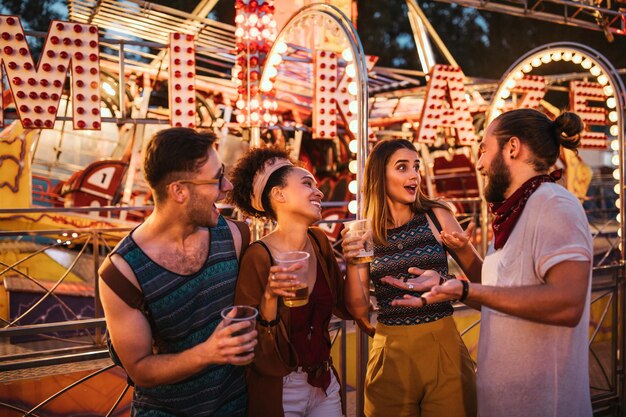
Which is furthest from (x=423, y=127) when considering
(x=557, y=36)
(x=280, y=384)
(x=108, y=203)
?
(x=557, y=36)

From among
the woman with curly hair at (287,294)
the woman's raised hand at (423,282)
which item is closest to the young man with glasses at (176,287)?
the woman with curly hair at (287,294)

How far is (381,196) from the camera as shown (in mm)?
2850

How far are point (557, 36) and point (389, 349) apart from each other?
24922 mm

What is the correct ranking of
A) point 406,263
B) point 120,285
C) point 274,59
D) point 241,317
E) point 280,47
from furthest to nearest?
1. point 274,59
2. point 280,47
3. point 406,263
4. point 120,285
5. point 241,317

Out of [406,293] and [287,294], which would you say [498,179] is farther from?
[287,294]

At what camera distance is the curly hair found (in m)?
2.64

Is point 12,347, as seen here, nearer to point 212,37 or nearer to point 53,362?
point 53,362

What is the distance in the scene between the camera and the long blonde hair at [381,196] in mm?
2830

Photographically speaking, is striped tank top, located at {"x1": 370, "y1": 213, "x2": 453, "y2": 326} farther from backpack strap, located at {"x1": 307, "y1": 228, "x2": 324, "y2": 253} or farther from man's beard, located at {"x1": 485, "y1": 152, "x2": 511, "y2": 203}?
man's beard, located at {"x1": 485, "y1": 152, "x2": 511, "y2": 203}

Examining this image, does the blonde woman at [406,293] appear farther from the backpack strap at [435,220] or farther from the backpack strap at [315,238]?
the backpack strap at [315,238]

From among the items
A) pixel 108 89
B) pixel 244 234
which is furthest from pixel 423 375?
pixel 108 89

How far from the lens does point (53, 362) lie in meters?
2.62

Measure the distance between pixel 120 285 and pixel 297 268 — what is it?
639 mm

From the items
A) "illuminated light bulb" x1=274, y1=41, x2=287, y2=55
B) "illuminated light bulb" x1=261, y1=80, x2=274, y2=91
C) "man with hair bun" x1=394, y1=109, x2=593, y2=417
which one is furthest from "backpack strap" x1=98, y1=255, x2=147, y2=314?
"illuminated light bulb" x1=261, y1=80, x2=274, y2=91
